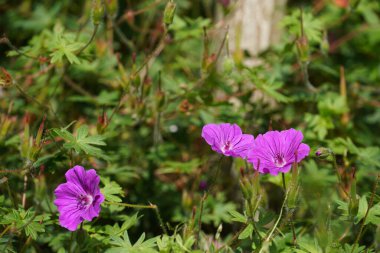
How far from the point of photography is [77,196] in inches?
67.1

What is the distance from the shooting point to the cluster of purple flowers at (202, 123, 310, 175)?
164cm

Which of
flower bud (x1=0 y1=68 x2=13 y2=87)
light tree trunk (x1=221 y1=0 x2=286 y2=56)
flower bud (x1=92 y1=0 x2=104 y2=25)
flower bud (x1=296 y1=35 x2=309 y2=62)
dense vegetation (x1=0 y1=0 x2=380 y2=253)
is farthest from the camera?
light tree trunk (x1=221 y1=0 x2=286 y2=56)

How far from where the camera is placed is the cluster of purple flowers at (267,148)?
1.64 metres

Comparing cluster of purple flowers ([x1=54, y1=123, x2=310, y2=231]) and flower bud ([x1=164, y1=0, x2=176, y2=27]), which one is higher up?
flower bud ([x1=164, y1=0, x2=176, y2=27])

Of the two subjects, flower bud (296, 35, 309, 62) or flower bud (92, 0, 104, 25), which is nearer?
flower bud (92, 0, 104, 25)

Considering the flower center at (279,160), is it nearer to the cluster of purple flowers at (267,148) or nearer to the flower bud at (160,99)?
the cluster of purple flowers at (267,148)

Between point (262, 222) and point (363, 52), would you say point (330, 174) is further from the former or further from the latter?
point (363, 52)

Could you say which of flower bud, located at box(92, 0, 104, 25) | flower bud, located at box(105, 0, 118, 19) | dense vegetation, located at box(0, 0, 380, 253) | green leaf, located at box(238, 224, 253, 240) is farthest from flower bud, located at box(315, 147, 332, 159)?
flower bud, located at box(105, 0, 118, 19)

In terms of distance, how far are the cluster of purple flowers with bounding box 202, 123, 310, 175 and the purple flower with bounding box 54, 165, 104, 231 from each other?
0.38 m

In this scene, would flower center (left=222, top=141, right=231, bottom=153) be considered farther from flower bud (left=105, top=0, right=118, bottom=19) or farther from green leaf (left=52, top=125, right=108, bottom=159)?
flower bud (left=105, top=0, right=118, bottom=19)

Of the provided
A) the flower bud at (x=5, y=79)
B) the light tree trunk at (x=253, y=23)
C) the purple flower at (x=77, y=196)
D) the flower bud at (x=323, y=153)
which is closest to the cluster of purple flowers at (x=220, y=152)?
the purple flower at (x=77, y=196)

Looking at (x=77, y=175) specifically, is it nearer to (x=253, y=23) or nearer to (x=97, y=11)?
(x=97, y=11)

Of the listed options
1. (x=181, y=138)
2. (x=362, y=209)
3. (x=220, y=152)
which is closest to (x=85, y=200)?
(x=220, y=152)

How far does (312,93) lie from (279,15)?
2.24 ft
